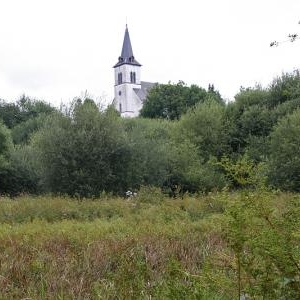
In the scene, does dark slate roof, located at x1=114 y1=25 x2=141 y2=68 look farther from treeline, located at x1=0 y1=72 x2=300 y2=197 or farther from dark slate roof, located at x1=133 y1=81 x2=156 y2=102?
treeline, located at x1=0 y1=72 x2=300 y2=197

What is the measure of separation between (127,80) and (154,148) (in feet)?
232

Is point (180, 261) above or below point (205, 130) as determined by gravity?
below

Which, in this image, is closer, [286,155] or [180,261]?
[180,261]

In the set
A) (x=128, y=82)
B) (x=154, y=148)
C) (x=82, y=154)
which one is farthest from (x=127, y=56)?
(x=82, y=154)

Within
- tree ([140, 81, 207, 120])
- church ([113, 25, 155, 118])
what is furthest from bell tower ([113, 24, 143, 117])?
tree ([140, 81, 207, 120])

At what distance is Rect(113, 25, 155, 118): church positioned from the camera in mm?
98200

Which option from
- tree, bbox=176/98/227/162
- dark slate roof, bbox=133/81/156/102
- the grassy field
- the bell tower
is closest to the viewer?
the grassy field

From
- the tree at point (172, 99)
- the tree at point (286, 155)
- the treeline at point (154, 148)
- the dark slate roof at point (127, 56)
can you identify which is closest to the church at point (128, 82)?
the dark slate roof at point (127, 56)

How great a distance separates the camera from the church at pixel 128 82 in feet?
322

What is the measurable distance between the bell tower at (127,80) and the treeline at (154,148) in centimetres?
5575

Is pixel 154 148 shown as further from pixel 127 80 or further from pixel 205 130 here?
pixel 127 80

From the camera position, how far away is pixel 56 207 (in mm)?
15141

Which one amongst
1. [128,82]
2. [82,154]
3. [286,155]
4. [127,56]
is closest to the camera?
[82,154]

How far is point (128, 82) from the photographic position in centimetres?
9969
